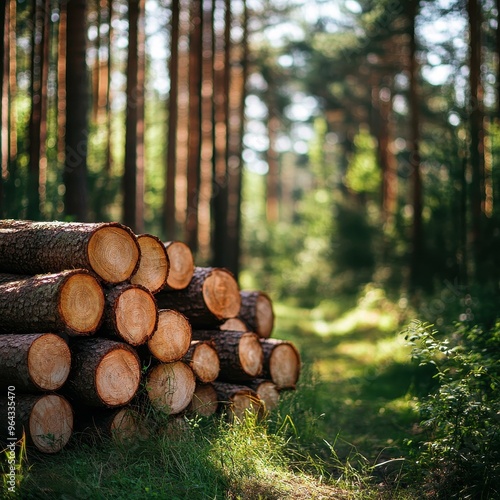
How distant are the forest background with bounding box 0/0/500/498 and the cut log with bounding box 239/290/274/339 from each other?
2256 mm

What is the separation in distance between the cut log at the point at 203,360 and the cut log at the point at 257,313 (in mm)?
1437

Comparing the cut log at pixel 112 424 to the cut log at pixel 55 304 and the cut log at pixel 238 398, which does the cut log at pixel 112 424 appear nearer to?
the cut log at pixel 55 304

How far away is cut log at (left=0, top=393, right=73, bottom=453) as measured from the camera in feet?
17.7

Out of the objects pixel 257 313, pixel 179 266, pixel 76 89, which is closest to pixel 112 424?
pixel 179 266

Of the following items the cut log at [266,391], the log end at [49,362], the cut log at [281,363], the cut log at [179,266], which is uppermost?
the cut log at [179,266]

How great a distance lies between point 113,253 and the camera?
6059mm

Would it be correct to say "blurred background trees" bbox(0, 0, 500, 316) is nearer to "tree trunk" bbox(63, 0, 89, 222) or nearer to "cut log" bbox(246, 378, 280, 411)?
"tree trunk" bbox(63, 0, 89, 222)

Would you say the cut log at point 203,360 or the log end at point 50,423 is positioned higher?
the cut log at point 203,360

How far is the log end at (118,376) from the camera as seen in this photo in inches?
224

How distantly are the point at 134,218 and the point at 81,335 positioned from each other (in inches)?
354

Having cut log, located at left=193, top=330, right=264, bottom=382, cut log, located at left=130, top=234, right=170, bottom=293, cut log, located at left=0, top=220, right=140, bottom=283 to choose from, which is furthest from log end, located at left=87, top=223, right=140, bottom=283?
cut log, located at left=193, top=330, right=264, bottom=382

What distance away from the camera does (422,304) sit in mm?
15008

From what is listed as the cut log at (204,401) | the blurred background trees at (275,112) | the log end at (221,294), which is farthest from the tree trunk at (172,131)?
the cut log at (204,401)

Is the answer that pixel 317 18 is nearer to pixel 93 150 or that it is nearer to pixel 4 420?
pixel 93 150
